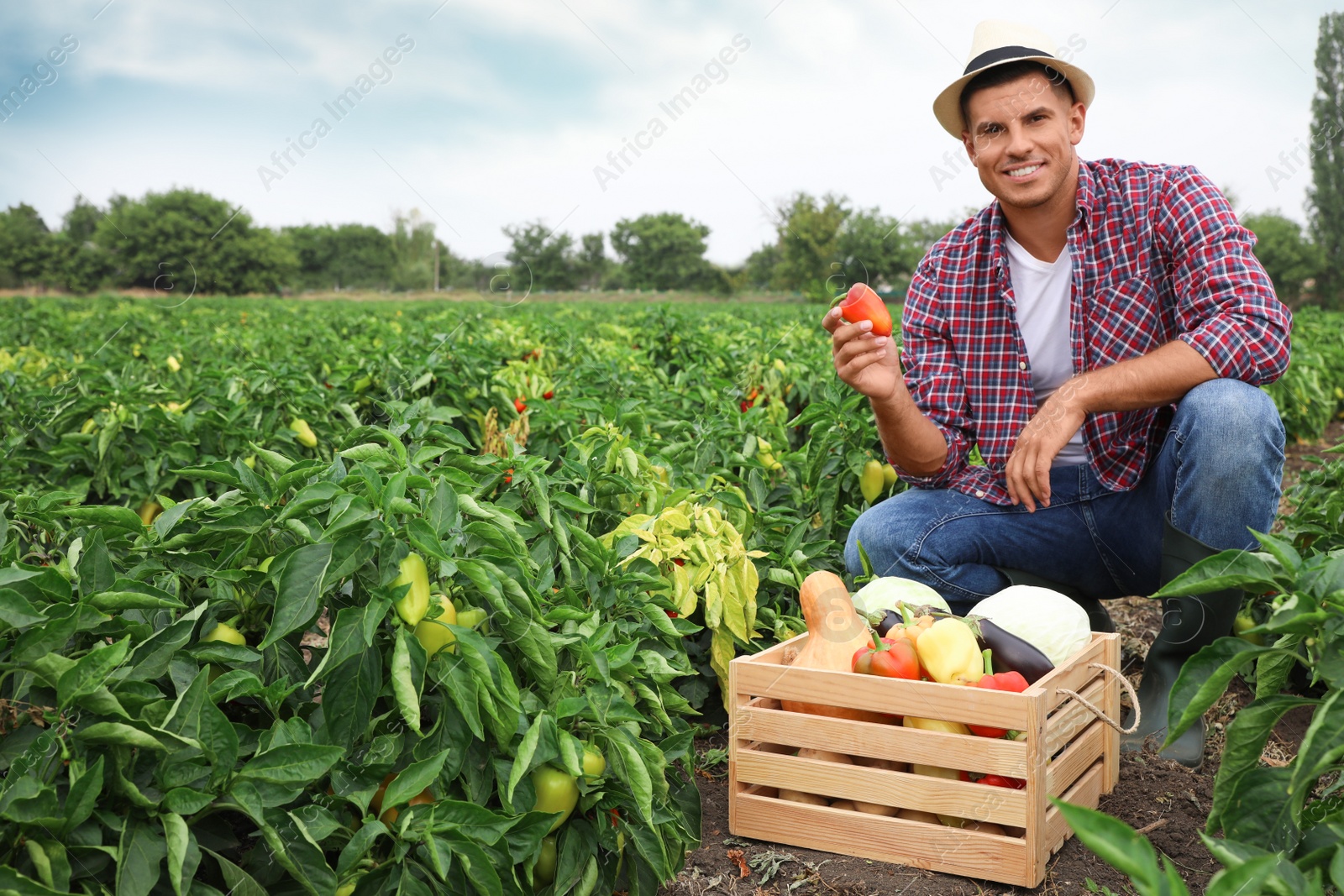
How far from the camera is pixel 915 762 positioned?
73.8 inches

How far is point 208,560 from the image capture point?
1.56 m

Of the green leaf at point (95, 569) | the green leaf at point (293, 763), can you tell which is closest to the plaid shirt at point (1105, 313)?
the green leaf at point (293, 763)

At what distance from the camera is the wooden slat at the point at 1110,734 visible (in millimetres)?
2213

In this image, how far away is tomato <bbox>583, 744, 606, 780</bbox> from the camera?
5.12 feet

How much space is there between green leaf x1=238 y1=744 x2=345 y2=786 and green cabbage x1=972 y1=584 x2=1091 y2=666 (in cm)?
141

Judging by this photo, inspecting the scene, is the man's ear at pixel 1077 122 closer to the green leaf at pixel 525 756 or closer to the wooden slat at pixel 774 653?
the wooden slat at pixel 774 653

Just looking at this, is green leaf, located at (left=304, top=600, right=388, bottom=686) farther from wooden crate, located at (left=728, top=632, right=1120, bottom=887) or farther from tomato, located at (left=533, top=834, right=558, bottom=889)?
wooden crate, located at (left=728, top=632, right=1120, bottom=887)

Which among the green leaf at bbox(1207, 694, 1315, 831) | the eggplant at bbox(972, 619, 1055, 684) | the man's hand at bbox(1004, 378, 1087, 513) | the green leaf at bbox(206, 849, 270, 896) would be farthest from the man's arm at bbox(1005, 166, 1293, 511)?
the green leaf at bbox(206, 849, 270, 896)

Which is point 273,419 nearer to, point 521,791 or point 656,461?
point 656,461

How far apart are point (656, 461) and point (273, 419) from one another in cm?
165

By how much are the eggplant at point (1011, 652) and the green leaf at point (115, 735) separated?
1497 mm

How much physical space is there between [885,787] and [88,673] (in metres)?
1.36

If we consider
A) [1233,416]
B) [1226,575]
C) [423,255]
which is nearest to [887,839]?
[1226,575]

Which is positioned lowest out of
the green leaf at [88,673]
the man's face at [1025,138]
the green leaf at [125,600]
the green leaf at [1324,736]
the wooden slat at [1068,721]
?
the wooden slat at [1068,721]
